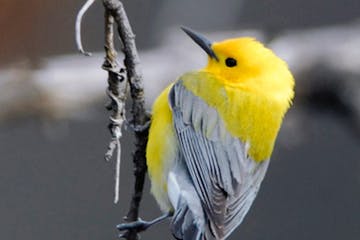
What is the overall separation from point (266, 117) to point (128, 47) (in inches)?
52.8

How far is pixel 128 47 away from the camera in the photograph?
4.09m

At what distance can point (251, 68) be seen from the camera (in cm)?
555

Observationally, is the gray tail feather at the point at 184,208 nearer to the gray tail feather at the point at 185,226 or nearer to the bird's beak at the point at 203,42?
the gray tail feather at the point at 185,226

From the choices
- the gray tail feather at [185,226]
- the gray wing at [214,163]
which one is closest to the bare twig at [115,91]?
the gray tail feather at [185,226]

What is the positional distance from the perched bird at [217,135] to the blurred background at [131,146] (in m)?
0.47

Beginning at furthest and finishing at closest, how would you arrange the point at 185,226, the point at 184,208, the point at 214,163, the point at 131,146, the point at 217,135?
the point at 131,146 → the point at 217,135 → the point at 214,163 → the point at 184,208 → the point at 185,226

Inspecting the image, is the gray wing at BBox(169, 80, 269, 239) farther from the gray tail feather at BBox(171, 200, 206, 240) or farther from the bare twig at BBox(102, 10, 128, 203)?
the bare twig at BBox(102, 10, 128, 203)

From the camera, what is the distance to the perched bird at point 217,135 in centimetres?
493

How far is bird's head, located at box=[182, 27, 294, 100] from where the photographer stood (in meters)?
5.49

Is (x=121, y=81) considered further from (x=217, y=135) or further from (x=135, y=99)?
(x=217, y=135)

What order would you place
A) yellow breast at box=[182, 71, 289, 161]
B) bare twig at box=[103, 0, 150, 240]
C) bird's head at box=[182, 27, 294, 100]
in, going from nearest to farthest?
bare twig at box=[103, 0, 150, 240] → yellow breast at box=[182, 71, 289, 161] → bird's head at box=[182, 27, 294, 100]

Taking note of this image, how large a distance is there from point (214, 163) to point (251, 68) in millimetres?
588

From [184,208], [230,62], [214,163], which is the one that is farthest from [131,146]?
[184,208]

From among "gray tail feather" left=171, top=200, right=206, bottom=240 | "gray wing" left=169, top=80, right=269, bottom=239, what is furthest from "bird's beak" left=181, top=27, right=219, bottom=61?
"gray tail feather" left=171, top=200, right=206, bottom=240
